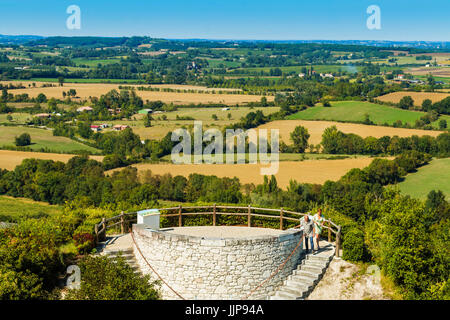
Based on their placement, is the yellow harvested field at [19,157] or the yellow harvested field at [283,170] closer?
the yellow harvested field at [283,170]

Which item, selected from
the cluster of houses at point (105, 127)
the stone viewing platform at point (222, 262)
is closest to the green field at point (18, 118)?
the cluster of houses at point (105, 127)

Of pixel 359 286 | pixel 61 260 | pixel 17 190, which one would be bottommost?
pixel 17 190

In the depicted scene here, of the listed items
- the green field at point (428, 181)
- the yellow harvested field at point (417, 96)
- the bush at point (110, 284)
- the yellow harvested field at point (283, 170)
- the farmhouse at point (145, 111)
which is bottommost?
the green field at point (428, 181)

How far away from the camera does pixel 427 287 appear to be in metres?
16.2

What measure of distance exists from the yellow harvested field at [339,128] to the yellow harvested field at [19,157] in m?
34.8

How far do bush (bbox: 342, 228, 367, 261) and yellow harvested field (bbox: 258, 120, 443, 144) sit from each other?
62.0 metres

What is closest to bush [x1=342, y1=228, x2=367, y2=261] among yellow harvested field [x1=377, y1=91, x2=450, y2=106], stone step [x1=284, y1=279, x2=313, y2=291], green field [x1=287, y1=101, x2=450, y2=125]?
stone step [x1=284, y1=279, x2=313, y2=291]

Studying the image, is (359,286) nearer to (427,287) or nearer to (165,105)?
(427,287)

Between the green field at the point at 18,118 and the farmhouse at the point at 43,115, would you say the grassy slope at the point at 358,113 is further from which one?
the green field at the point at 18,118

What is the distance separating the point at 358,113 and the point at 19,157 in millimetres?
67866

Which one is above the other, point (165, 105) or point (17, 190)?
point (165, 105)

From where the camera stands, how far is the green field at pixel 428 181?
5362 cm
